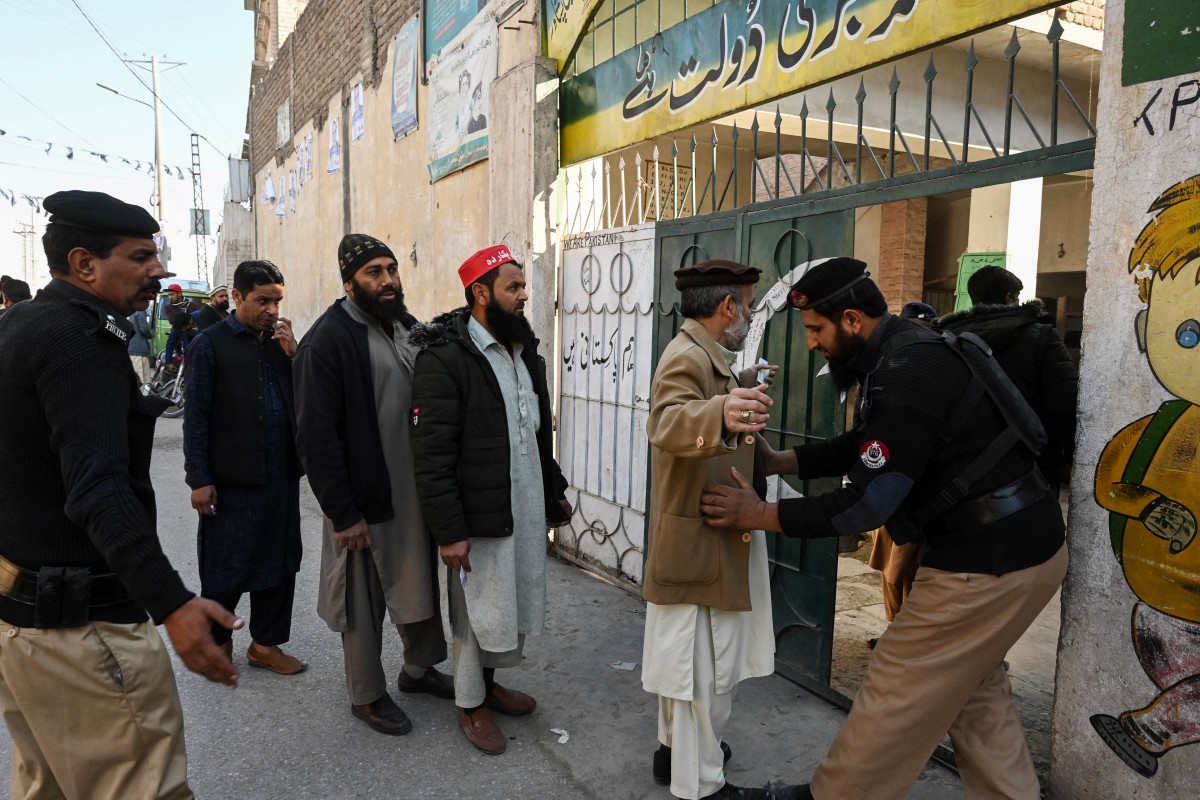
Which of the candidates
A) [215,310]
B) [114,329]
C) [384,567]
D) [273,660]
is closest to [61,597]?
[114,329]

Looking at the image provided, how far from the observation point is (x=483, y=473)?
2832mm

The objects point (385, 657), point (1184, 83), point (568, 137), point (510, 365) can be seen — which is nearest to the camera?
point (1184, 83)

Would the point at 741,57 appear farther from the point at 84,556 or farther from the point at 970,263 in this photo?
the point at 970,263

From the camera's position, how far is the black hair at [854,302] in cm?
217

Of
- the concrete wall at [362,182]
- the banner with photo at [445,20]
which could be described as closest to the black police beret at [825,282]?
the concrete wall at [362,182]

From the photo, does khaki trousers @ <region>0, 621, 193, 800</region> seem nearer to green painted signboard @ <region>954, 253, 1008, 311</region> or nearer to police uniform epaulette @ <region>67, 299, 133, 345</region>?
police uniform epaulette @ <region>67, 299, 133, 345</region>

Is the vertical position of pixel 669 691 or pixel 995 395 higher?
pixel 995 395

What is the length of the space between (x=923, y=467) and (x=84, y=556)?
199 centimetres

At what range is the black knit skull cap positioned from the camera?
3098 millimetres

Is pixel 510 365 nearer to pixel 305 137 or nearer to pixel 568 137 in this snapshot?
pixel 568 137

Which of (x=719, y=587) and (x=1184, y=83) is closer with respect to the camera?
(x=1184, y=83)

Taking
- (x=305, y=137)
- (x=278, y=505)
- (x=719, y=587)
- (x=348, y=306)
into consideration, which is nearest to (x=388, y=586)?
(x=278, y=505)

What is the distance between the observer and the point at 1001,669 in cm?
233

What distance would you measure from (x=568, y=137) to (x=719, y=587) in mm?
3586
